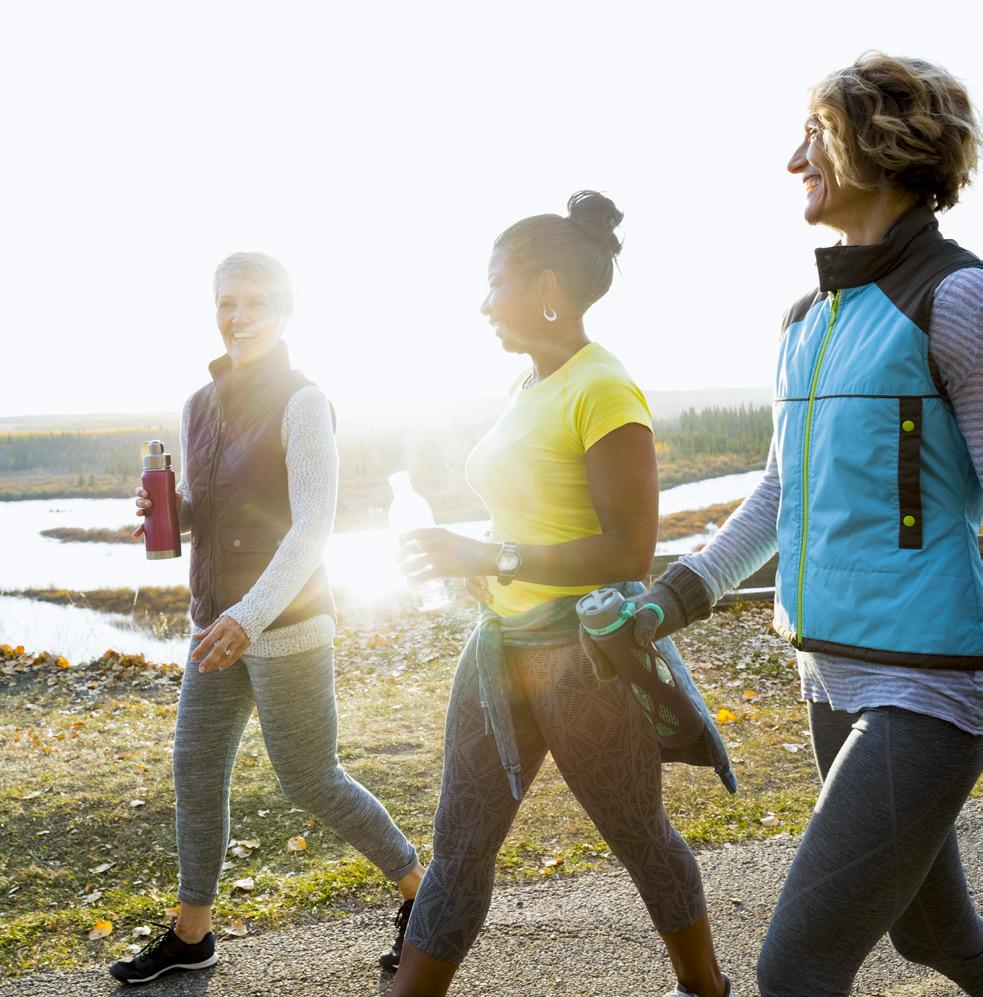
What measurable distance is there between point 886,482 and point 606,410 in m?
0.77

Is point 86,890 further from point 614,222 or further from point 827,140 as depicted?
point 827,140

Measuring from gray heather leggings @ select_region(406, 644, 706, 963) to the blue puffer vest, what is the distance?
2.11 feet

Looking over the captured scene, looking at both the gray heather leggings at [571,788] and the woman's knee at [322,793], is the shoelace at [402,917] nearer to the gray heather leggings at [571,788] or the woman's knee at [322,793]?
the woman's knee at [322,793]

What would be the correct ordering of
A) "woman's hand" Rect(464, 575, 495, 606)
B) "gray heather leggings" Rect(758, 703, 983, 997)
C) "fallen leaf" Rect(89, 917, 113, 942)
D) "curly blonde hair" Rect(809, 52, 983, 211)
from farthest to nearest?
1. "fallen leaf" Rect(89, 917, 113, 942)
2. "woman's hand" Rect(464, 575, 495, 606)
3. "curly blonde hair" Rect(809, 52, 983, 211)
4. "gray heather leggings" Rect(758, 703, 983, 997)

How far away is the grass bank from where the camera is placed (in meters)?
4.11

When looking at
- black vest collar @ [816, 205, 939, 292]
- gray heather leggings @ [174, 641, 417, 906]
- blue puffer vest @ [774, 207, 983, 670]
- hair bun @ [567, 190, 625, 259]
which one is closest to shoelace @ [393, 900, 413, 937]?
gray heather leggings @ [174, 641, 417, 906]

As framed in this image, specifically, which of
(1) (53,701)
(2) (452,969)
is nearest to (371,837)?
(2) (452,969)

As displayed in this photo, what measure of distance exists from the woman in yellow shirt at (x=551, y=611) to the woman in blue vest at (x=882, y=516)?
1.62ft

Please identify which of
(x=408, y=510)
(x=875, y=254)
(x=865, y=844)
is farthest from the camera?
(x=408, y=510)

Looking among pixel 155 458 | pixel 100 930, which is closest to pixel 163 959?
pixel 100 930

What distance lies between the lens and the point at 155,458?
354cm

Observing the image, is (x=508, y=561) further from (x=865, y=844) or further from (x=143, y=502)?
(x=143, y=502)

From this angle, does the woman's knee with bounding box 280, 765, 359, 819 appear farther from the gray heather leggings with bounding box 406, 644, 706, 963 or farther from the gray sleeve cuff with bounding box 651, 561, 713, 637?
the gray sleeve cuff with bounding box 651, 561, 713, 637

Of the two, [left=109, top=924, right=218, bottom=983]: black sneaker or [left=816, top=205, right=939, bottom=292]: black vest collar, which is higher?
[left=816, top=205, right=939, bottom=292]: black vest collar
